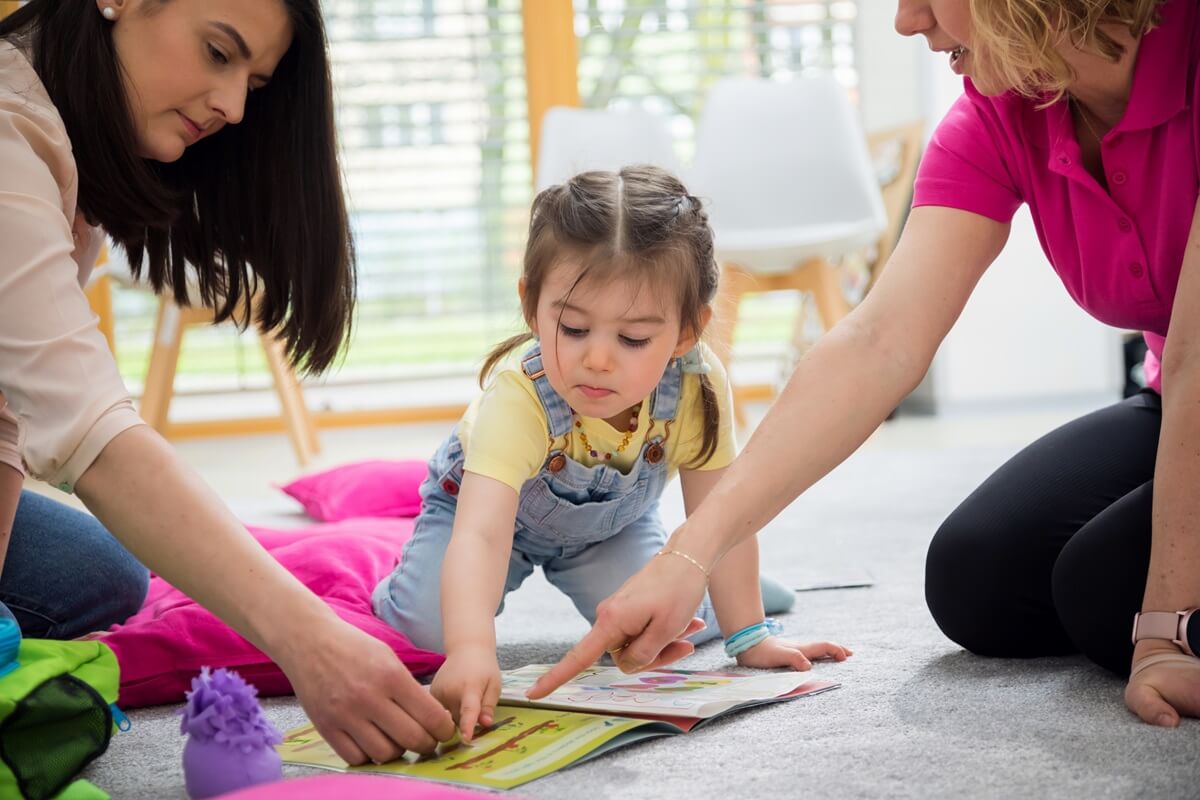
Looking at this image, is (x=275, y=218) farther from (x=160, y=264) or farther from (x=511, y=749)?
(x=511, y=749)

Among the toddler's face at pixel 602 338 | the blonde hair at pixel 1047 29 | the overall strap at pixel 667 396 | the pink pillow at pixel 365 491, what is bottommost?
the pink pillow at pixel 365 491

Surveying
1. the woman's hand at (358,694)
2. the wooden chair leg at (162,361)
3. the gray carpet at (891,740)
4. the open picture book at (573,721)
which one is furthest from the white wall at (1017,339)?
the woman's hand at (358,694)

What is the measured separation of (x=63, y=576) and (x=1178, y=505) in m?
1.01

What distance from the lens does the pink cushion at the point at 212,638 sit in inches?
43.9

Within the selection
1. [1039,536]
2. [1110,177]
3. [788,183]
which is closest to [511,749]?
[1039,536]

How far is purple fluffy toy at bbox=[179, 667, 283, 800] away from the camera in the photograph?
0.78 m

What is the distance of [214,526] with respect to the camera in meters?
0.80

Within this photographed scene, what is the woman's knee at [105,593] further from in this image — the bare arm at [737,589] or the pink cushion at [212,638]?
the bare arm at [737,589]

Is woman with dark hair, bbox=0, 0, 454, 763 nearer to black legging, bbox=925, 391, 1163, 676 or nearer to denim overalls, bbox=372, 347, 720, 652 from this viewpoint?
denim overalls, bbox=372, 347, 720, 652

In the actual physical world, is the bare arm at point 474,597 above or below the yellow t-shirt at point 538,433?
below

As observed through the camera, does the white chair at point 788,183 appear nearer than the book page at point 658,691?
No

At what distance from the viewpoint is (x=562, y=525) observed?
4.11ft

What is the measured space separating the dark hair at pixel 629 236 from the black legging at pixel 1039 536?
313 millimetres

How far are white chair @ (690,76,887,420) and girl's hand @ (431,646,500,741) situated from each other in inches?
77.7
